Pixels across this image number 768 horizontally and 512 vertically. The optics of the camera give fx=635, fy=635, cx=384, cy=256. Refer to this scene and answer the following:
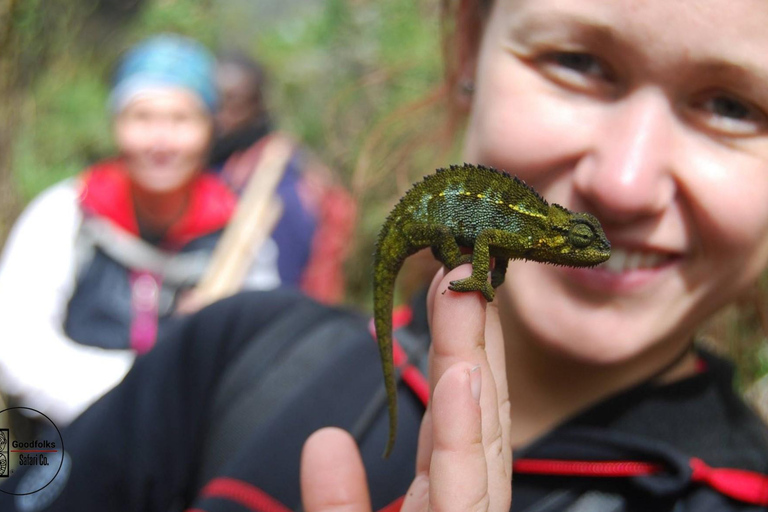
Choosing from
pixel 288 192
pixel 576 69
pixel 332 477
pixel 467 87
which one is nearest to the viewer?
pixel 332 477

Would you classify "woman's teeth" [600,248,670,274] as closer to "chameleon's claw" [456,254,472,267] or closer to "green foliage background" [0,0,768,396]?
"chameleon's claw" [456,254,472,267]

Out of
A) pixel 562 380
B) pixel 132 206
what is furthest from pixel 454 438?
pixel 132 206

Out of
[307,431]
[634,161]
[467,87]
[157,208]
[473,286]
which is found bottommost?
[307,431]

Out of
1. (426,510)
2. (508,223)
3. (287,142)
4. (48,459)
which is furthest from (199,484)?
(287,142)

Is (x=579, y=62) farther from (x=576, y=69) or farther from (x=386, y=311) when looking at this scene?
(x=386, y=311)

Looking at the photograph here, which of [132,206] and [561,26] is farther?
[132,206]

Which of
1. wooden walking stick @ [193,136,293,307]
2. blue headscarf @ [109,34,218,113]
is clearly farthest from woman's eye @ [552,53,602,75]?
Result: blue headscarf @ [109,34,218,113]

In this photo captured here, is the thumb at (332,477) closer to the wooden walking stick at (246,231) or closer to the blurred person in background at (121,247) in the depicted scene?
the wooden walking stick at (246,231)

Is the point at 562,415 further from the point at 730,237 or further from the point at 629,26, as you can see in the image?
the point at 629,26
